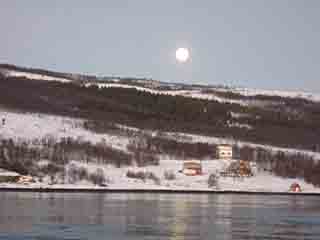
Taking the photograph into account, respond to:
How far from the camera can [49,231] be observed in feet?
96.0

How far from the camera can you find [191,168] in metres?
89.6

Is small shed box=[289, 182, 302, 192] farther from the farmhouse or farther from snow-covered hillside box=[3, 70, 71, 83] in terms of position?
snow-covered hillside box=[3, 70, 71, 83]

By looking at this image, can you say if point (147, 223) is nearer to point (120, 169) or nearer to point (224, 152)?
point (120, 169)


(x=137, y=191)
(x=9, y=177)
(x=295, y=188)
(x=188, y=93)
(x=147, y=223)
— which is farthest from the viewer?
(x=188, y=93)

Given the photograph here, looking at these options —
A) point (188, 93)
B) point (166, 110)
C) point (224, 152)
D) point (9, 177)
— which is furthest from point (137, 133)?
point (188, 93)

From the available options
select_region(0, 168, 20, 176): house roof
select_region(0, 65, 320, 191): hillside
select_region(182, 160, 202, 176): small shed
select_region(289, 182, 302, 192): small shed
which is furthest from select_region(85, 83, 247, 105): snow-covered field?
select_region(0, 168, 20, 176): house roof

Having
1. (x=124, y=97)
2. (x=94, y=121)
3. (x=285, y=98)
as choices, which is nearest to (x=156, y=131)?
(x=94, y=121)

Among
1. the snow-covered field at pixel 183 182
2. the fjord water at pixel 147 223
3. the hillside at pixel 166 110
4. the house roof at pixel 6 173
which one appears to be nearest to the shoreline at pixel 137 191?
the snow-covered field at pixel 183 182

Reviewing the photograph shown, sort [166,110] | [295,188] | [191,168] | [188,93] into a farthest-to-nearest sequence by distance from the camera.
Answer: [188,93]
[166,110]
[191,168]
[295,188]

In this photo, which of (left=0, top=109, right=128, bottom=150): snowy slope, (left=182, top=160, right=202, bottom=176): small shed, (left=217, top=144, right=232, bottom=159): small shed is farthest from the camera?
(left=217, top=144, right=232, bottom=159): small shed

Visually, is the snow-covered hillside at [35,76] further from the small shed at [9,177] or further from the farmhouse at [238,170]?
the small shed at [9,177]

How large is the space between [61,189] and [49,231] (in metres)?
46.4

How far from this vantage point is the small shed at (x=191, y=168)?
89.1 metres

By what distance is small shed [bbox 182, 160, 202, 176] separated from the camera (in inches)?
3509
